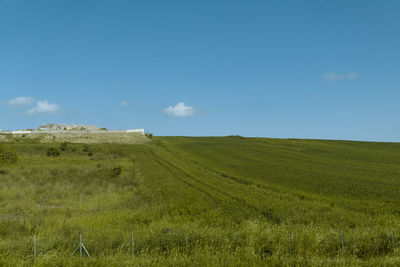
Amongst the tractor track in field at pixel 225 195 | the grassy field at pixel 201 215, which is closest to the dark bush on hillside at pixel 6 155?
the grassy field at pixel 201 215

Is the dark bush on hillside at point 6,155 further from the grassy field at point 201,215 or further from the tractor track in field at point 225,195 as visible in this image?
the tractor track in field at point 225,195

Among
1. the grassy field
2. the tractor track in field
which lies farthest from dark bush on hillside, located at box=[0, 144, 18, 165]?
the tractor track in field

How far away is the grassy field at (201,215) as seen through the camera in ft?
38.2

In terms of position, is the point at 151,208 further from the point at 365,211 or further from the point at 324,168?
the point at 324,168

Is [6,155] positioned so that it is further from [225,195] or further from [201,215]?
[201,215]

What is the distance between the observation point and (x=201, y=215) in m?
19.9

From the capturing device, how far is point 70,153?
64938 millimetres

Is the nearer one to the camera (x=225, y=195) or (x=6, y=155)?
(x=225, y=195)

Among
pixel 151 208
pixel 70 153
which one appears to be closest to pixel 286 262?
pixel 151 208

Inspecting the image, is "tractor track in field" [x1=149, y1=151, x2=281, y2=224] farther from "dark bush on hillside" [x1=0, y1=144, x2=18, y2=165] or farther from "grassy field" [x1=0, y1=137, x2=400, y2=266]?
"dark bush on hillside" [x1=0, y1=144, x2=18, y2=165]

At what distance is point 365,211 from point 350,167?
25196 mm

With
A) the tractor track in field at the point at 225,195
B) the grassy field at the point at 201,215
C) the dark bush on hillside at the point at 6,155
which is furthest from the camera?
the dark bush on hillside at the point at 6,155

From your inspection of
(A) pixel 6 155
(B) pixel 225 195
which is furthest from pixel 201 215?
(A) pixel 6 155

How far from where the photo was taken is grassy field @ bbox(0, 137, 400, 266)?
11.6m
